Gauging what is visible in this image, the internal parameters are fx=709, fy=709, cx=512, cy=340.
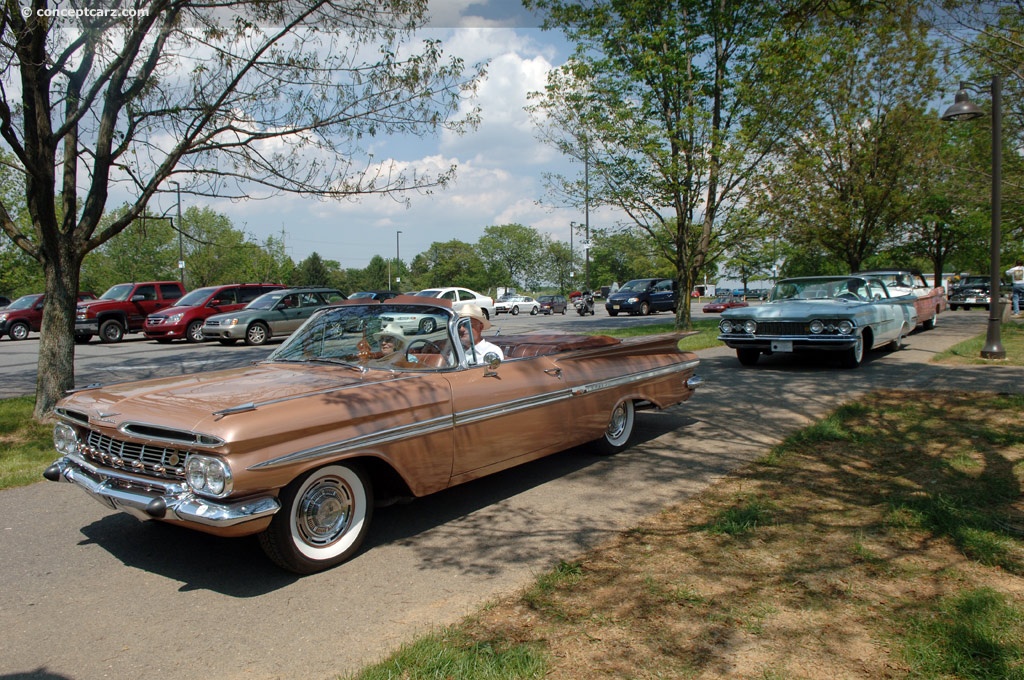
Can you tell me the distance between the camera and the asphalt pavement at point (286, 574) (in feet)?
9.58

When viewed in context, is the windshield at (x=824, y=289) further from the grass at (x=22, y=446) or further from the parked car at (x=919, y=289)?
the grass at (x=22, y=446)

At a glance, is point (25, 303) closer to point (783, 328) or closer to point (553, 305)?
point (783, 328)

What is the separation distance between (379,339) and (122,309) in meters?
19.1

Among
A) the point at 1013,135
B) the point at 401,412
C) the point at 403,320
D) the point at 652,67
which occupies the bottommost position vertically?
the point at 401,412

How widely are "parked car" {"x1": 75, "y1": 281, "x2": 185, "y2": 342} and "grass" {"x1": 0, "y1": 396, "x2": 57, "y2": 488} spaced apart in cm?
1231

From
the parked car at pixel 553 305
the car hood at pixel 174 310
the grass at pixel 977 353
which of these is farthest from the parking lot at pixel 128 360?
the parked car at pixel 553 305

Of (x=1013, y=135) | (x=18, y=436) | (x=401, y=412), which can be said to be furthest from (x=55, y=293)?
(x=1013, y=135)

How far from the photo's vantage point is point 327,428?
143 inches

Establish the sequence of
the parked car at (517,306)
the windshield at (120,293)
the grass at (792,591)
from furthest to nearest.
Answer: the parked car at (517,306), the windshield at (120,293), the grass at (792,591)

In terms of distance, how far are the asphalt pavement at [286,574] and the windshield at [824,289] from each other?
256 inches

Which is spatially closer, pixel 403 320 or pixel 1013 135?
pixel 403 320

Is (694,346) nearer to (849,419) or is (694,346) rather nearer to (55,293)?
(849,419)

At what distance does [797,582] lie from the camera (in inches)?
132

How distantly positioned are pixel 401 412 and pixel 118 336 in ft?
64.7
